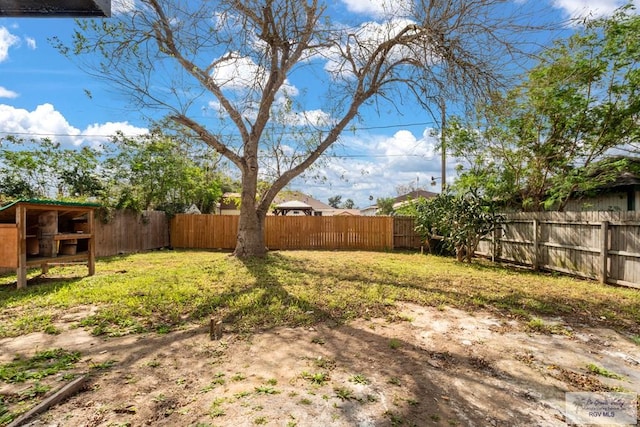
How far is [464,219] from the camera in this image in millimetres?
8930

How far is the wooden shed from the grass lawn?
42cm

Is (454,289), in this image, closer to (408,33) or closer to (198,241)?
(408,33)

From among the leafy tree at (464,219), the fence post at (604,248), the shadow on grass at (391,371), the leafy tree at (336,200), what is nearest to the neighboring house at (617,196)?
the fence post at (604,248)

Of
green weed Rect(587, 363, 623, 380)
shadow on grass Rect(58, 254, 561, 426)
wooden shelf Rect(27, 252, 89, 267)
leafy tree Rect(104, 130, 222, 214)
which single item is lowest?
green weed Rect(587, 363, 623, 380)

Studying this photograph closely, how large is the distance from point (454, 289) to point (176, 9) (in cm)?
724

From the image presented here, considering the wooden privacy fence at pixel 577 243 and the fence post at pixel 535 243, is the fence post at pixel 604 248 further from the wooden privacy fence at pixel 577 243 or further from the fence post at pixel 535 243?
Answer: the fence post at pixel 535 243

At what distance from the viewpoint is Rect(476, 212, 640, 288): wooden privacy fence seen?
5.82 m

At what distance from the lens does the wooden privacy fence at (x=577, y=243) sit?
19.1ft

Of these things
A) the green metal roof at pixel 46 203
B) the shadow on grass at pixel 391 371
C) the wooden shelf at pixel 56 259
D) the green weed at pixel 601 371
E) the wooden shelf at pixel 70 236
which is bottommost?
the green weed at pixel 601 371

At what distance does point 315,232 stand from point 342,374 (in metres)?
10.5

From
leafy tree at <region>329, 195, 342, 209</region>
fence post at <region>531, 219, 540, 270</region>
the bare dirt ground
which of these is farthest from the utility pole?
leafy tree at <region>329, 195, 342, 209</region>

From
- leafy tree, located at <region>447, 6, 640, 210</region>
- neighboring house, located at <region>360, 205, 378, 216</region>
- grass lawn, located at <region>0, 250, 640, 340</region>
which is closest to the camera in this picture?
grass lawn, located at <region>0, 250, 640, 340</region>

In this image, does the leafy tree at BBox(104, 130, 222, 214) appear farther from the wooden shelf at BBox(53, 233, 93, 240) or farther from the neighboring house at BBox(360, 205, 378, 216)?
the neighboring house at BBox(360, 205, 378, 216)

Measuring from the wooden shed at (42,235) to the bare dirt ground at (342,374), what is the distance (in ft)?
8.08
